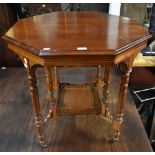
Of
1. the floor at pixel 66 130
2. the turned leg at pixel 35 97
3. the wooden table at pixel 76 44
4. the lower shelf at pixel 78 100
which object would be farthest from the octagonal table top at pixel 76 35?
the floor at pixel 66 130

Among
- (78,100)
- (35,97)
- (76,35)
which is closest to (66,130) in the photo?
(78,100)

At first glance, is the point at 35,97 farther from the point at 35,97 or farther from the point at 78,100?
the point at 78,100

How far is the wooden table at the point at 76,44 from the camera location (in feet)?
2.85

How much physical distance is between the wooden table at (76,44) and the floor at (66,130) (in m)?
0.09

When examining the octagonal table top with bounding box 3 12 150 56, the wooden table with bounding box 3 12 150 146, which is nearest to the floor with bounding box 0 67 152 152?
the wooden table with bounding box 3 12 150 146

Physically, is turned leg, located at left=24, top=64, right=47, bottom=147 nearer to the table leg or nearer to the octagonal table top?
the table leg

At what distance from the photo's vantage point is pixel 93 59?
88 centimetres

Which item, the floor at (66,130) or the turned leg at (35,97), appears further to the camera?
the floor at (66,130)

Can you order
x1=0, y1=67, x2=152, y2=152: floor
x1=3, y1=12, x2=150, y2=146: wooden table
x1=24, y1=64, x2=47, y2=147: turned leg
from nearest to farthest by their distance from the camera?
x1=3, y1=12, x2=150, y2=146: wooden table < x1=24, y1=64, x2=47, y2=147: turned leg < x1=0, y1=67, x2=152, y2=152: floor

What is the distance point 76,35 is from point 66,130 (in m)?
0.72

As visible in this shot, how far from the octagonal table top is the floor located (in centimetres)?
70

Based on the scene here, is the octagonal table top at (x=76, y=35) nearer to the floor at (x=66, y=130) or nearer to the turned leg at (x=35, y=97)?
the turned leg at (x=35, y=97)

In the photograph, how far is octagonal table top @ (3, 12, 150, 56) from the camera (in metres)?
0.87

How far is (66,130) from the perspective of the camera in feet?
4.66
